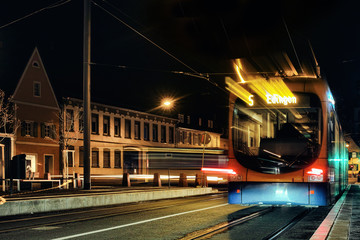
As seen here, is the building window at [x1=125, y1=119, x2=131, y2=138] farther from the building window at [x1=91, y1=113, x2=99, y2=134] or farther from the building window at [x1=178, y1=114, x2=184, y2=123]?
the building window at [x1=178, y1=114, x2=184, y2=123]

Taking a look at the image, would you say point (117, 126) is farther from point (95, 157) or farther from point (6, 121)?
point (6, 121)

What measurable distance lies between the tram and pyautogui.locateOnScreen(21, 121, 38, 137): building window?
32553 mm

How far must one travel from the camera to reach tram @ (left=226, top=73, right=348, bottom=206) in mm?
13844

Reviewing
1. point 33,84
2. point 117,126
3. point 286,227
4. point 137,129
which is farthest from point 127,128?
point 286,227

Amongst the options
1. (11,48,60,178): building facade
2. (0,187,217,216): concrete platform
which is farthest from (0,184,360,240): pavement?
(11,48,60,178): building facade

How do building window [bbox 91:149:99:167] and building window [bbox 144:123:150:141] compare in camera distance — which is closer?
building window [bbox 91:149:99:167]

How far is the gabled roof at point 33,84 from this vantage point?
44.4 metres

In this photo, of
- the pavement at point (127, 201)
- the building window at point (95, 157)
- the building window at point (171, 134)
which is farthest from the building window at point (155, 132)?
the pavement at point (127, 201)

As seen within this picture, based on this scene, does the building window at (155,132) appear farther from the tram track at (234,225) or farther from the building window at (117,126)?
the tram track at (234,225)

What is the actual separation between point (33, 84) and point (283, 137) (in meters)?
35.2

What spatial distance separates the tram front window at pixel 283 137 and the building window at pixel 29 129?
3278cm

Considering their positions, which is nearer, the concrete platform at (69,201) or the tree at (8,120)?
the concrete platform at (69,201)

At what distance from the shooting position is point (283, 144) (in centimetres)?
1409

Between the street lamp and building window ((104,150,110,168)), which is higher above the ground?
the street lamp
